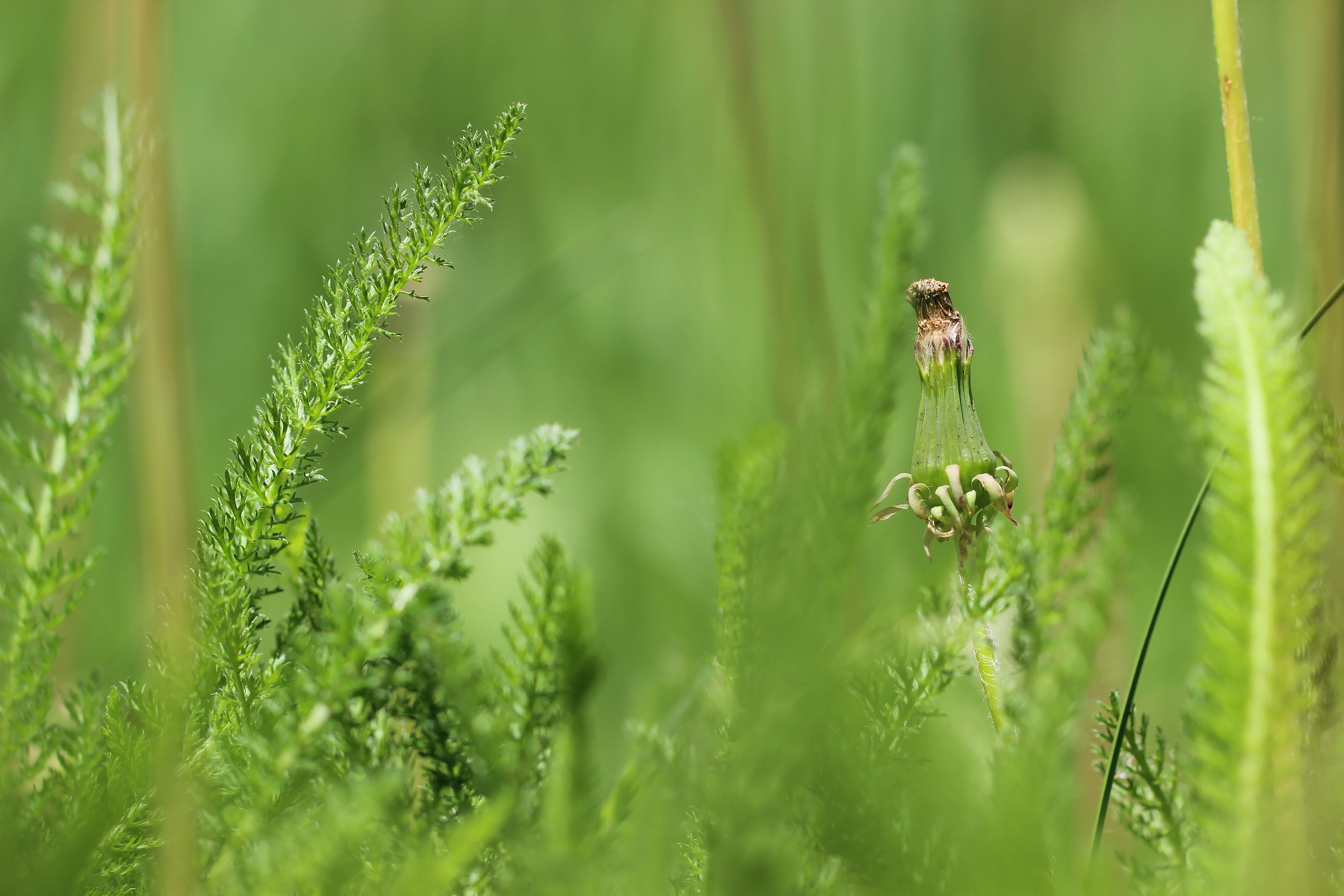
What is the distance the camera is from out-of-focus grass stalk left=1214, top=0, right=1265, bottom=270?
41cm

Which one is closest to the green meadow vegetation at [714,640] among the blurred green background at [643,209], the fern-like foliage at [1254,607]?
the fern-like foliage at [1254,607]

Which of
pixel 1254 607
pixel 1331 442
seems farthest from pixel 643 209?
pixel 1254 607

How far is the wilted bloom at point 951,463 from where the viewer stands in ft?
1.38

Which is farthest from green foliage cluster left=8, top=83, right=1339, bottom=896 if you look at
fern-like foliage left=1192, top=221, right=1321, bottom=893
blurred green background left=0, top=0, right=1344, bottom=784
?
blurred green background left=0, top=0, right=1344, bottom=784

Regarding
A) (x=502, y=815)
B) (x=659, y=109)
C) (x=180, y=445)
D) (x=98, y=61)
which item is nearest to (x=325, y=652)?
(x=502, y=815)

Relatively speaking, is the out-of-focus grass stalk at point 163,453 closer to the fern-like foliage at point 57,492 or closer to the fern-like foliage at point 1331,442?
the fern-like foliage at point 57,492

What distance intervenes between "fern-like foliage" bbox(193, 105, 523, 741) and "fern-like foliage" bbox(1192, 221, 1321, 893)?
0.24m

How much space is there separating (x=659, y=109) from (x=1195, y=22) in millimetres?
1024

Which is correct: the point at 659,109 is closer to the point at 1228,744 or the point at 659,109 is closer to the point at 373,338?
the point at 373,338

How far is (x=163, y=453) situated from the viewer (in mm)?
504

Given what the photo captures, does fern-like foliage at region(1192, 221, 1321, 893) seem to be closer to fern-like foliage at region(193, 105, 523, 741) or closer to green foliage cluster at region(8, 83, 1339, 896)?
green foliage cluster at region(8, 83, 1339, 896)

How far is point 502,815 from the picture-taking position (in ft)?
0.87

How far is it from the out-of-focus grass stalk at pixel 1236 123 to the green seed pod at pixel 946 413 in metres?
0.12

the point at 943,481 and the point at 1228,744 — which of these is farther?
the point at 943,481
